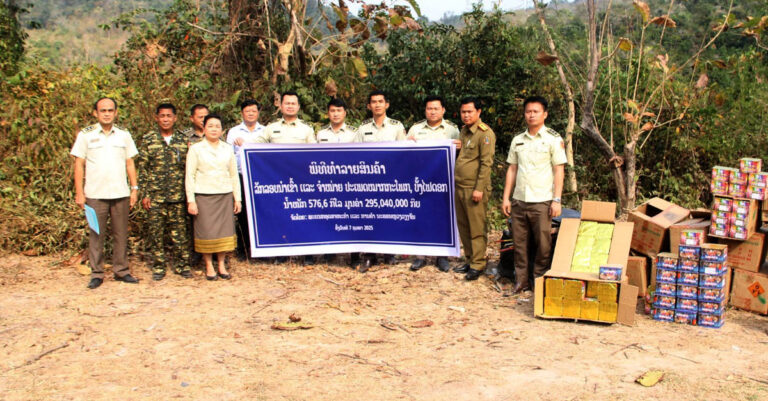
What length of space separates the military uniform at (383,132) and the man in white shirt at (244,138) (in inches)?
40.6

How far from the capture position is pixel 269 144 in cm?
606

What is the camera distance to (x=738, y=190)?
4918mm

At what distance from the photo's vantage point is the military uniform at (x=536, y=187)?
526 cm

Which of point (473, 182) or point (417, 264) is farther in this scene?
point (417, 264)

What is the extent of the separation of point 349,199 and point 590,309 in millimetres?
2531

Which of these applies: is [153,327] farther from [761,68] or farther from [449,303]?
[761,68]

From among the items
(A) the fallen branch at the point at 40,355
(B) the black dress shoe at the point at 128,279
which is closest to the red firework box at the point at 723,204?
(A) the fallen branch at the point at 40,355

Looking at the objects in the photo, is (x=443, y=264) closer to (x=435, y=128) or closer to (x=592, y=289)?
(x=435, y=128)

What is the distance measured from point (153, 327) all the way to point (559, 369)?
2.95 metres

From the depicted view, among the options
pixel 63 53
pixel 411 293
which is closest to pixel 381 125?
pixel 411 293

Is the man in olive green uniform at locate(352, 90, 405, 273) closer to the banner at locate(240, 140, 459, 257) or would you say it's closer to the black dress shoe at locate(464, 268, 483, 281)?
the banner at locate(240, 140, 459, 257)

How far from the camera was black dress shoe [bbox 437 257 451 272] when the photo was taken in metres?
6.05

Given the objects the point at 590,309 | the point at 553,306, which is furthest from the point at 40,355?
the point at 590,309

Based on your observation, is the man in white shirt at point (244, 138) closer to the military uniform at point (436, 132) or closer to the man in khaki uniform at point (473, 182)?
the military uniform at point (436, 132)
